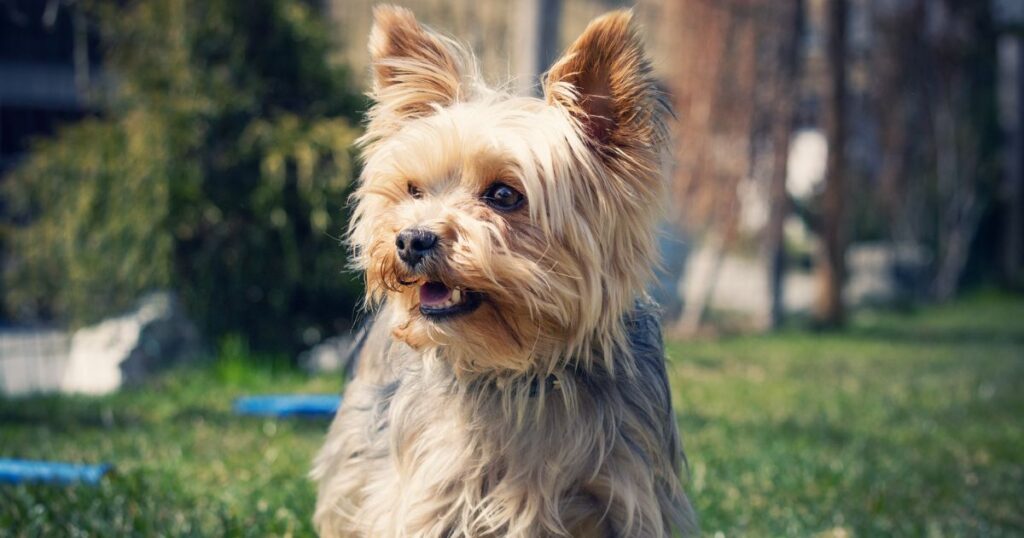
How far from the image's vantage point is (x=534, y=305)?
3.16m

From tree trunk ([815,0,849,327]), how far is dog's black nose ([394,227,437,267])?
36.8 feet

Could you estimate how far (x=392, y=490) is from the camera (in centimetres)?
346

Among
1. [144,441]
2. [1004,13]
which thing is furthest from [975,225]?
[144,441]

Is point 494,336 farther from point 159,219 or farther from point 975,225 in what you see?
point 975,225

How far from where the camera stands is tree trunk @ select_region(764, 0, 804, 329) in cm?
1339

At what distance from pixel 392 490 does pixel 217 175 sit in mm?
5330

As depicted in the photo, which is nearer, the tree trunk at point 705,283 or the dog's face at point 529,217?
the dog's face at point 529,217

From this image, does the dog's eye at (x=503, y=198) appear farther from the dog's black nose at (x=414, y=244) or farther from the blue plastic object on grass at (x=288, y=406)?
the blue plastic object on grass at (x=288, y=406)

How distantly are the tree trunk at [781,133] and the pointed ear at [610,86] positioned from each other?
10426 mm

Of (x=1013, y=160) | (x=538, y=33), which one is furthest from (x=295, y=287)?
(x=1013, y=160)

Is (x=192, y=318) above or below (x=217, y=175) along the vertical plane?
below

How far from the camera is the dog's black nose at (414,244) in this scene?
3092mm

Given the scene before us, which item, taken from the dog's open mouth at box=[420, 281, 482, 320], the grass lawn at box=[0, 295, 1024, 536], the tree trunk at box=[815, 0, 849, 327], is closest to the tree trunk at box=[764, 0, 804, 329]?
the tree trunk at box=[815, 0, 849, 327]

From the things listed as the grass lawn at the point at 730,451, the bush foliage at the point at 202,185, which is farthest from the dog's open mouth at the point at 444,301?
the bush foliage at the point at 202,185
